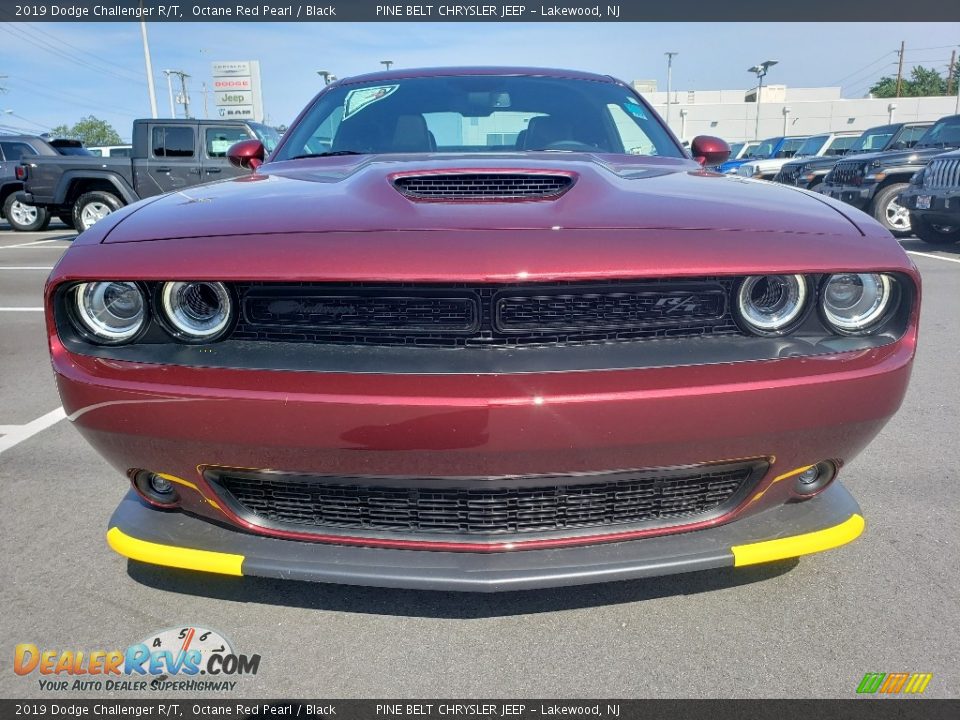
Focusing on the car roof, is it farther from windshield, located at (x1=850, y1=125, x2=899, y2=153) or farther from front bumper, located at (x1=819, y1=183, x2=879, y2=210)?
windshield, located at (x1=850, y1=125, x2=899, y2=153)

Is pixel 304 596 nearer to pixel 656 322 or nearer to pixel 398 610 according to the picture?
pixel 398 610

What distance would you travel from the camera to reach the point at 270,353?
5.21 feet

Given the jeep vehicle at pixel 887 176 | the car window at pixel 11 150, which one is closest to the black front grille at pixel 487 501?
the jeep vehicle at pixel 887 176

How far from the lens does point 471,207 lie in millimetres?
1661

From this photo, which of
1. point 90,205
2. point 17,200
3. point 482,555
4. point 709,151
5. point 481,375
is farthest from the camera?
point 17,200

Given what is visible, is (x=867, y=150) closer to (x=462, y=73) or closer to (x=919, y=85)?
(x=462, y=73)

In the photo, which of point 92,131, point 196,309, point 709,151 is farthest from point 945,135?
point 92,131

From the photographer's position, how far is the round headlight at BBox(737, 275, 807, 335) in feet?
5.46

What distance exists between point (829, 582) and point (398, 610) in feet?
4.02

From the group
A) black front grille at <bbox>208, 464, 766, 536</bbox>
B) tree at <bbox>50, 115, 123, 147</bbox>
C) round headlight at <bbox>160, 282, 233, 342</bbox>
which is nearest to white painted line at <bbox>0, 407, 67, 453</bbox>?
round headlight at <bbox>160, 282, 233, 342</bbox>

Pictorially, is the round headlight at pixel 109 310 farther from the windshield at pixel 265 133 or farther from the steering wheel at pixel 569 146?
the windshield at pixel 265 133

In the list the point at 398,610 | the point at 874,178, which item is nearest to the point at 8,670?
the point at 398,610

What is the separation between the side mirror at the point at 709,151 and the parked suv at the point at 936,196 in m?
6.85

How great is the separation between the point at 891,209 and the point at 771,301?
10.3 metres
